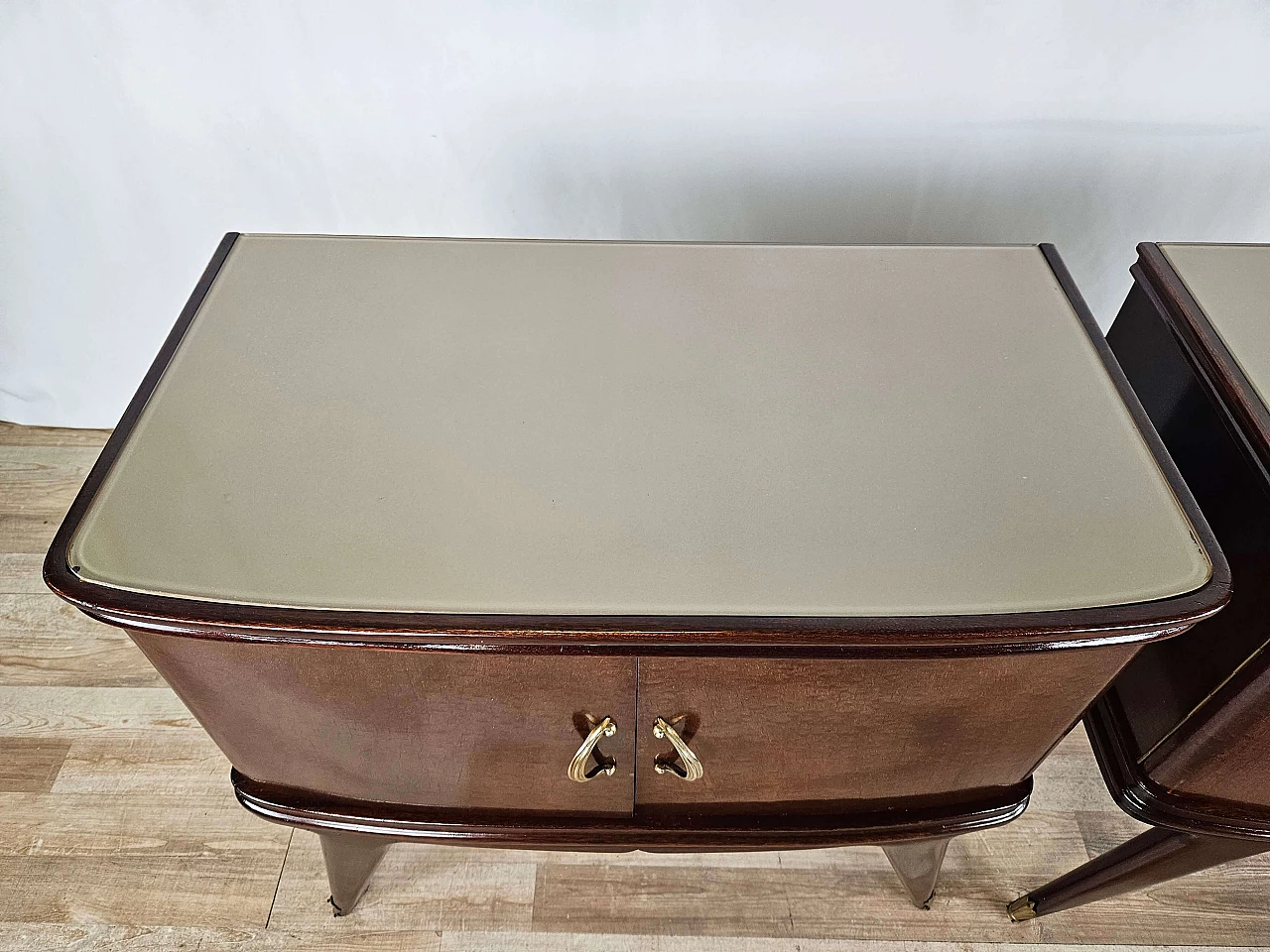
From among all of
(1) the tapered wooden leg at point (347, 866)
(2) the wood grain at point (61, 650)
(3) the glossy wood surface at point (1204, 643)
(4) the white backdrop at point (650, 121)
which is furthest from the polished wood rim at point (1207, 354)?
(2) the wood grain at point (61, 650)

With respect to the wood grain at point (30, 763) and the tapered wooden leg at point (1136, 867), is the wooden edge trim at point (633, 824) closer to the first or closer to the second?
the tapered wooden leg at point (1136, 867)

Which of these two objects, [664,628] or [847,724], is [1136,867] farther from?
[664,628]

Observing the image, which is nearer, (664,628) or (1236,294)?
(664,628)

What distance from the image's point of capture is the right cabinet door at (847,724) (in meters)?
0.43

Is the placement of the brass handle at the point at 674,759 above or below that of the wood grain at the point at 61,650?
above

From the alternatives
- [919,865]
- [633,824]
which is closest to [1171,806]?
[919,865]

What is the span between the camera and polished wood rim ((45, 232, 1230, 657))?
40cm

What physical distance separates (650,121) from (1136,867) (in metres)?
0.66

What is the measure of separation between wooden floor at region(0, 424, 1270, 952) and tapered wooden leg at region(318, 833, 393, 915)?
3 cm

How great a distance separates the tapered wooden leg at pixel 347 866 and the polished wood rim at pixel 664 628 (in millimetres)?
279

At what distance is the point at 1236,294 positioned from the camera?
54 centimetres

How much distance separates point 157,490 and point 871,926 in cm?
63

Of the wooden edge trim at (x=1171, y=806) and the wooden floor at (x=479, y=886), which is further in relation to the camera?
the wooden floor at (x=479, y=886)

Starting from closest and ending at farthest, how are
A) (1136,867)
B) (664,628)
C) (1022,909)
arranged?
(664,628), (1136,867), (1022,909)
